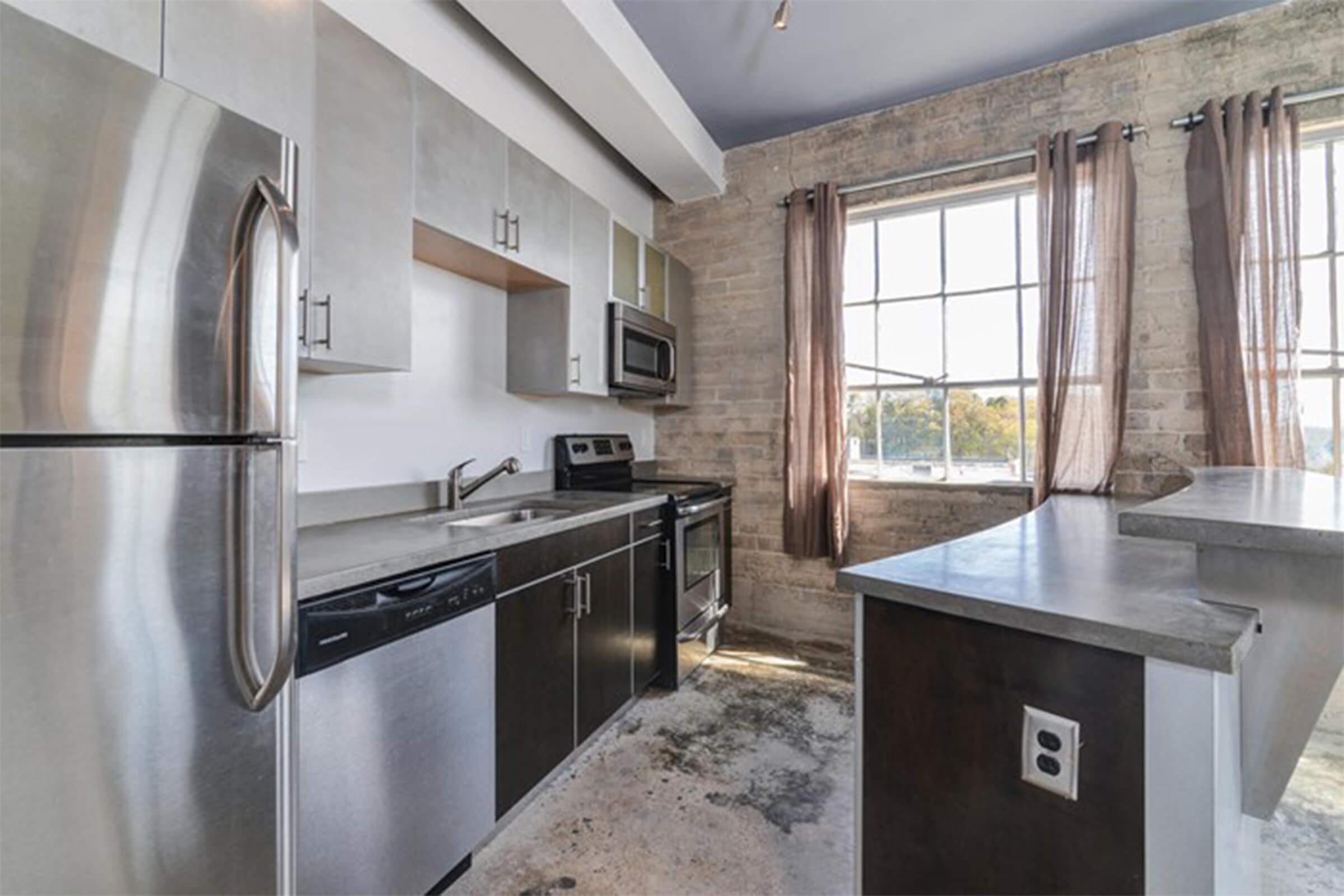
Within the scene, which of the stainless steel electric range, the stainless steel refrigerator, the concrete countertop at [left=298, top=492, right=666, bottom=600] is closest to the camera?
the stainless steel refrigerator

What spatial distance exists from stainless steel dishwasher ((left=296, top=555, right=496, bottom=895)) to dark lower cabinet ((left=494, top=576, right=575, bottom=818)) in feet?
0.17

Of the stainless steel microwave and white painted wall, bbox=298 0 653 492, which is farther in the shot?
the stainless steel microwave

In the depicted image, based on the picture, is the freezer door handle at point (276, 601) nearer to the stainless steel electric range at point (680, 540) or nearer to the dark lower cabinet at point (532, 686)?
the dark lower cabinet at point (532, 686)

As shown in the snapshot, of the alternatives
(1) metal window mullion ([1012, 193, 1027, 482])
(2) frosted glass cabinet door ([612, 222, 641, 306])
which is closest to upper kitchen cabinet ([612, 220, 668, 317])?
(2) frosted glass cabinet door ([612, 222, 641, 306])

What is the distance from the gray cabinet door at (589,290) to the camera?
259cm

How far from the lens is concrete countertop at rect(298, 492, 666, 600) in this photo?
1.25m

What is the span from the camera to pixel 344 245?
156cm

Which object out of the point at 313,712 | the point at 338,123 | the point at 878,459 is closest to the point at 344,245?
the point at 338,123

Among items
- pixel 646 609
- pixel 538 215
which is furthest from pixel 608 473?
pixel 538 215

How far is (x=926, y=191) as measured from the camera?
121 inches

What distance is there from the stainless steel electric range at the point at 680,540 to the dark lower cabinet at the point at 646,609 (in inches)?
1.8

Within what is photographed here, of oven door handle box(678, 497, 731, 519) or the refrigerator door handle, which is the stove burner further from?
the refrigerator door handle

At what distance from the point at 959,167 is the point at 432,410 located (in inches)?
113

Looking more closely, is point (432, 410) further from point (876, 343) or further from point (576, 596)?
point (876, 343)
